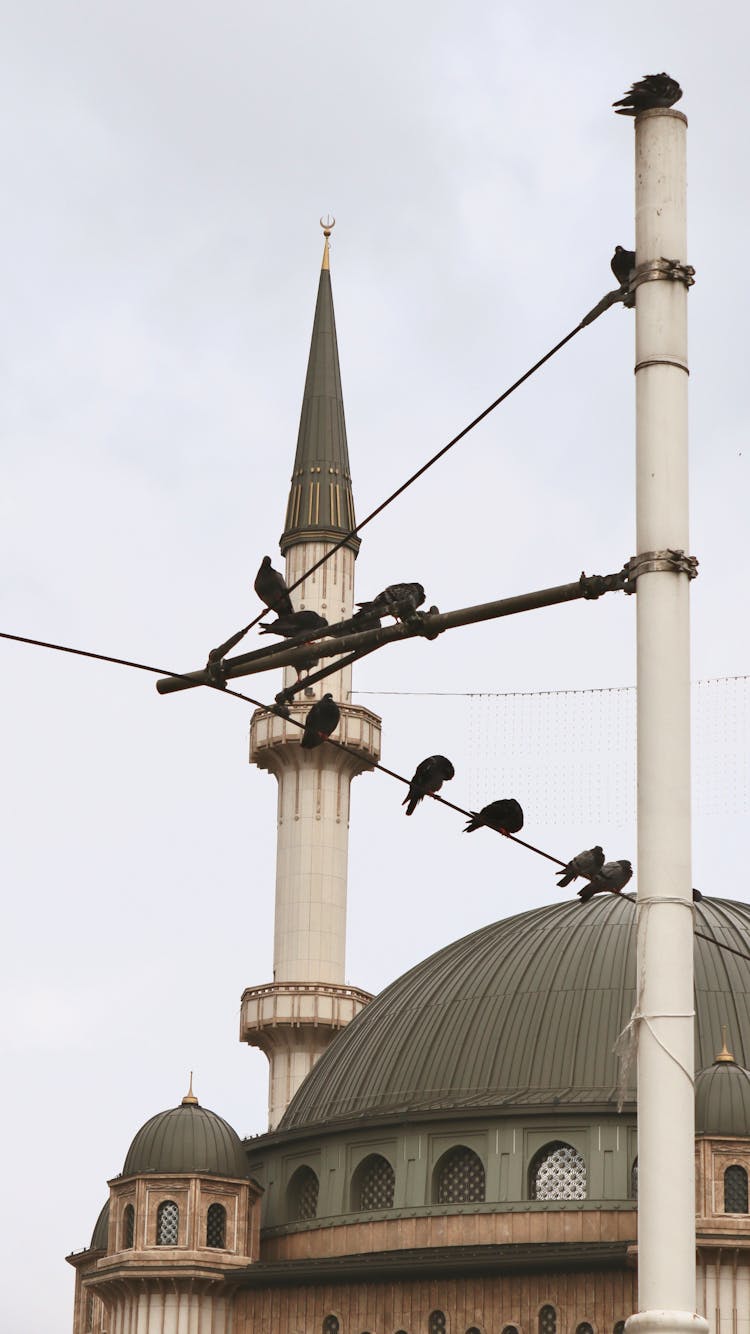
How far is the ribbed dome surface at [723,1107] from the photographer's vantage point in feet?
126

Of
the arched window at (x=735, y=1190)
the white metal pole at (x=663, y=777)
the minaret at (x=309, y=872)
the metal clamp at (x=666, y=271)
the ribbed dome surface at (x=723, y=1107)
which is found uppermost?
the minaret at (x=309, y=872)

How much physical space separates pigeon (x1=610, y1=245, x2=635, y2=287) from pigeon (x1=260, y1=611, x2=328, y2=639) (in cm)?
262

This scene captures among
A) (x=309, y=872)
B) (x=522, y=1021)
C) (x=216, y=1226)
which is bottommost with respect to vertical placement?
(x=216, y=1226)

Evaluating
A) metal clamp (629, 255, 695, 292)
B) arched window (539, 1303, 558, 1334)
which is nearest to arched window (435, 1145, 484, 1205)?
arched window (539, 1303, 558, 1334)

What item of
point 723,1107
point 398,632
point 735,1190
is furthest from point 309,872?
point 398,632

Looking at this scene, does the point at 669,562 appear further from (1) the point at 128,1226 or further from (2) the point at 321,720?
(1) the point at 128,1226

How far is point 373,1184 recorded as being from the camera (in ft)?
143

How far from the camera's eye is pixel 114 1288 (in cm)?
4253

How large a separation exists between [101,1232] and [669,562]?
138 ft

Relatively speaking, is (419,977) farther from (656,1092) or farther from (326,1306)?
(656,1092)

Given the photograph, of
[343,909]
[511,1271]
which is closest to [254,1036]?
[343,909]

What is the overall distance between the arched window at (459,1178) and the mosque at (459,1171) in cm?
4

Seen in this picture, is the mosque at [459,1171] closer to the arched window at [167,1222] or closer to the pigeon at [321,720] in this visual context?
the arched window at [167,1222]

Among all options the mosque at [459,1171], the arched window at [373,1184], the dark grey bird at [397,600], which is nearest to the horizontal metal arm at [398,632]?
the dark grey bird at [397,600]
